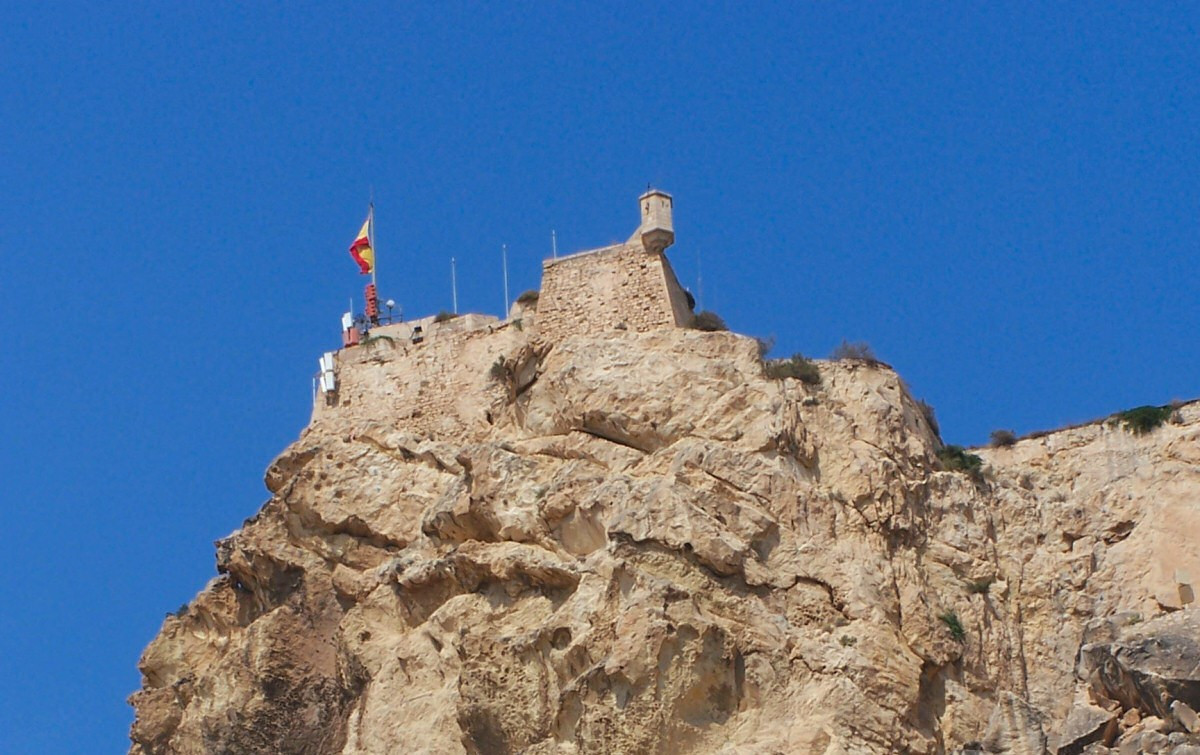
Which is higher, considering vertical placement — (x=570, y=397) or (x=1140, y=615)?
(x=570, y=397)

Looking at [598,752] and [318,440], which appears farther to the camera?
[318,440]

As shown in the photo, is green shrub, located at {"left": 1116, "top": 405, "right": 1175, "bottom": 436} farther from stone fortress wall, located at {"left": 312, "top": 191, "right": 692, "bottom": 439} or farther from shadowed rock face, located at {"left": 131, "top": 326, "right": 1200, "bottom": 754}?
stone fortress wall, located at {"left": 312, "top": 191, "right": 692, "bottom": 439}

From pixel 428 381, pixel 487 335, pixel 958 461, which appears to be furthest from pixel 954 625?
pixel 428 381

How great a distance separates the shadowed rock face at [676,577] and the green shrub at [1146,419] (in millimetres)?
231

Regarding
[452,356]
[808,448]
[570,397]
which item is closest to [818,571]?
[808,448]

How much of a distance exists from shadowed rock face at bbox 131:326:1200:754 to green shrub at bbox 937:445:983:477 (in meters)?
0.46

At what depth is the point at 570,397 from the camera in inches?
2012

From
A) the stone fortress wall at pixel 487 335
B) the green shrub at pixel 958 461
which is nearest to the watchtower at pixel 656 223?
the stone fortress wall at pixel 487 335

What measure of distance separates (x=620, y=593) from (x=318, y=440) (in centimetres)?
971

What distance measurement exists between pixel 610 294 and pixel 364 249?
31.3ft

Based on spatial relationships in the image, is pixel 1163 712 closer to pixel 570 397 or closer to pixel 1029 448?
pixel 1029 448

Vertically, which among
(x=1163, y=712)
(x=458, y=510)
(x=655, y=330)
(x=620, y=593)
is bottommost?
(x=1163, y=712)

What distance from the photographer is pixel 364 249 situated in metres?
61.0

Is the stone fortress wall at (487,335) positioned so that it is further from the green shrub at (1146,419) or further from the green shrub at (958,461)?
the green shrub at (1146,419)
